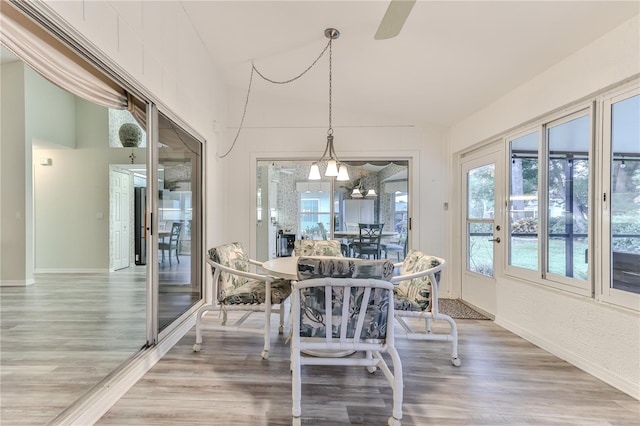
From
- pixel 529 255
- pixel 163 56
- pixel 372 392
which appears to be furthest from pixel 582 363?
pixel 163 56

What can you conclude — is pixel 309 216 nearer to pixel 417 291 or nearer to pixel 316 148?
pixel 316 148

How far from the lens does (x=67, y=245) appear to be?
17.3ft

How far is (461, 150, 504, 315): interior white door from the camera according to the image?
10.7ft

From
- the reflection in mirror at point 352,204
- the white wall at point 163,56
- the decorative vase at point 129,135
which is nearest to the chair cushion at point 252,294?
the white wall at point 163,56

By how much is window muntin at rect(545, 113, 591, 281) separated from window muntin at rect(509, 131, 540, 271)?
0.13 metres

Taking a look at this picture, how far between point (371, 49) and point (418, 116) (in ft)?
4.88

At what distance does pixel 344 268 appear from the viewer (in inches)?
61.0

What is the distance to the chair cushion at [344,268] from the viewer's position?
155cm

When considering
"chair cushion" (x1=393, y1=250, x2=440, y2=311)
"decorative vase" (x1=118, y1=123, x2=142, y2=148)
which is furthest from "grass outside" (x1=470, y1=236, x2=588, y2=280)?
"decorative vase" (x1=118, y1=123, x2=142, y2=148)

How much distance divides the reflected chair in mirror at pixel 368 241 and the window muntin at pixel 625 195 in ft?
8.46

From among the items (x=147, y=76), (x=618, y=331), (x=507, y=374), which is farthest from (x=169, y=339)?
(x=618, y=331)

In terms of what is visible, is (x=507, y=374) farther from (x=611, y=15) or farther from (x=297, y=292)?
(x=611, y=15)

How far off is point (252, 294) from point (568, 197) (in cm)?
284

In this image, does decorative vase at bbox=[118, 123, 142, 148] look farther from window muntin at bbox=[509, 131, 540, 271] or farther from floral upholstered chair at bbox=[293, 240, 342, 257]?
window muntin at bbox=[509, 131, 540, 271]
